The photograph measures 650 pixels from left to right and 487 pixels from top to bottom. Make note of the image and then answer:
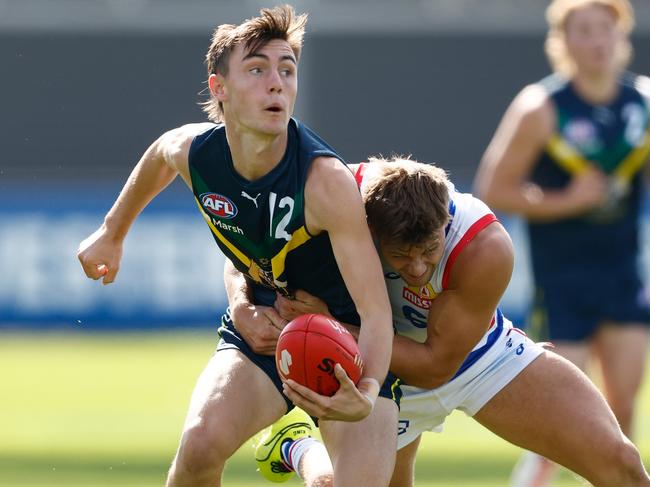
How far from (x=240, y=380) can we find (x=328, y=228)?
32.6 inches

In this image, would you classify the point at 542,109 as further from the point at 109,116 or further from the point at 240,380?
the point at 109,116

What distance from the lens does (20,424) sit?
38.4 ft

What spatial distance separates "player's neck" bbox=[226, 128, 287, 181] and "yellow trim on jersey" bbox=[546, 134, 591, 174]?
11.3 feet

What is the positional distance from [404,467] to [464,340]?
0.93 metres

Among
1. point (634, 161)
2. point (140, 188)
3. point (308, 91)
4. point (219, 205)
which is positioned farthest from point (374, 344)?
point (308, 91)

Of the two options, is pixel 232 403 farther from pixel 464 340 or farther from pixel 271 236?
pixel 464 340

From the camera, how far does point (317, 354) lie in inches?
217

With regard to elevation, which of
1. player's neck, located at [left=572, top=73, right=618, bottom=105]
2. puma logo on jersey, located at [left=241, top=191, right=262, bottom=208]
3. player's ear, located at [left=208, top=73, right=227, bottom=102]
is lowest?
player's neck, located at [left=572, top=73, right=618, bottom=105]

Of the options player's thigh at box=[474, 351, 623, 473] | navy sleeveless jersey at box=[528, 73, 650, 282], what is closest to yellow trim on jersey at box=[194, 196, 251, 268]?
player's thigh at box=[474, 351, 623, 473]

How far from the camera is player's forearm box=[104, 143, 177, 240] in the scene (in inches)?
257

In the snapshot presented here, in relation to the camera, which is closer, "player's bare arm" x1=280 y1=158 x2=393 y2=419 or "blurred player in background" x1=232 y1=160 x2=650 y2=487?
"player's bare arm" x1=280 y1=158 x2=393 y2=419

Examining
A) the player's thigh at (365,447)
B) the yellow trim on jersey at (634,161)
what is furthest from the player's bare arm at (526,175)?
the player's thigh at (365,447)

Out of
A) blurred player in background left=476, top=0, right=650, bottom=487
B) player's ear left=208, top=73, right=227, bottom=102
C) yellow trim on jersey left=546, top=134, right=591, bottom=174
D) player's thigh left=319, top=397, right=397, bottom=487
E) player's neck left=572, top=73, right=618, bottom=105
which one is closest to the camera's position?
player's thigh left=319, top=397, right=397, bottom=487

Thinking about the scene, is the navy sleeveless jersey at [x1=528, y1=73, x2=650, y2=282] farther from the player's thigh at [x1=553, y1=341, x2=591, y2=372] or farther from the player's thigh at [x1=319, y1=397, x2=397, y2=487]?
the player's thigh at [x1=319, y1=397, x2=397, y2=487]
